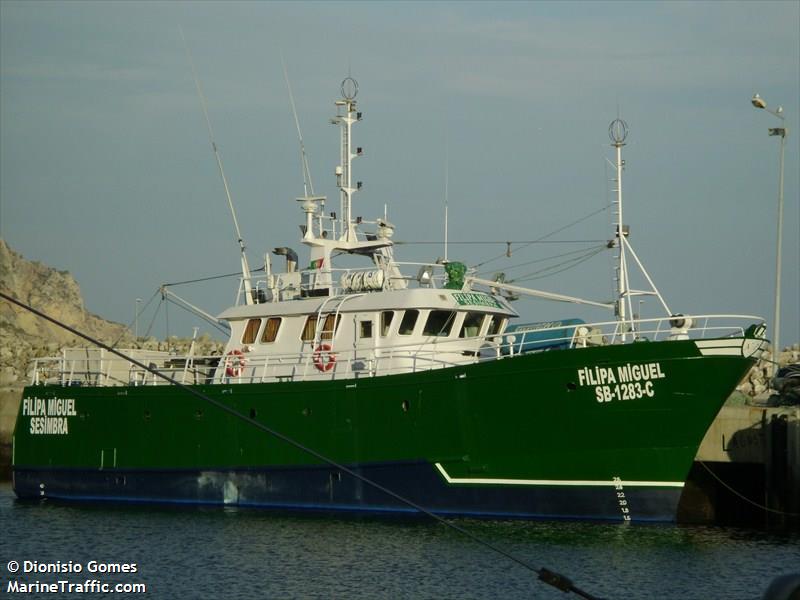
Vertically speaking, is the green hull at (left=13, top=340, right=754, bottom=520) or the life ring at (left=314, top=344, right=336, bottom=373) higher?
the life ring at (left=314, top=344, right=336, bottom=373)

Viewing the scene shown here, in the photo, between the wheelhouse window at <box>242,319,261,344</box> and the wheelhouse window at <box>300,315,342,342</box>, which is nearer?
the wheelhouse window at <box>300,315,342,342</box>

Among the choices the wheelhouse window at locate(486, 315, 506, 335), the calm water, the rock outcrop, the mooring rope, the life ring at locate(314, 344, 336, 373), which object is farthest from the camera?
the rock outcrop

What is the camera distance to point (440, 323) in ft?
85.0

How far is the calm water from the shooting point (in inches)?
717

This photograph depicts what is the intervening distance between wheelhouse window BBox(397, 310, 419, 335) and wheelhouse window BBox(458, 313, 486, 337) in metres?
1.11

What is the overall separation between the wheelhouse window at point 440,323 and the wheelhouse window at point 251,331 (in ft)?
13.3

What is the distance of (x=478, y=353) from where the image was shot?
26.1 m

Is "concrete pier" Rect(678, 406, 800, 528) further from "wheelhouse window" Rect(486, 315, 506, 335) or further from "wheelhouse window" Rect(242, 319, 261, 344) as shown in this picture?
"wheelhouse window" Rect(242, 319, 261, 344)

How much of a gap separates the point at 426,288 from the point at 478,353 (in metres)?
1.70

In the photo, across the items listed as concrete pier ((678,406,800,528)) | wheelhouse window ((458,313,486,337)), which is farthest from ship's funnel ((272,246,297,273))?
concrete pier ((678,406,800,528))

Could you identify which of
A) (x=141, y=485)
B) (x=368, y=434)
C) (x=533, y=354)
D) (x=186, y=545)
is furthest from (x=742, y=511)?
(x=141, y=485)

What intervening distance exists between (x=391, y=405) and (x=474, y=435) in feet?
5.73

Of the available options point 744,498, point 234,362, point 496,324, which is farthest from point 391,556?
point 234,362

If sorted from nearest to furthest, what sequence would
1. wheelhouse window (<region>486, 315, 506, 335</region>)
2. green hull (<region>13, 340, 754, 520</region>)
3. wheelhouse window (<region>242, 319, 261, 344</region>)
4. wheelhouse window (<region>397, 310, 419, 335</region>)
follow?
green hull (<region>13, 340, 754, 520</region>), wheelhouse window (<region>397, 310, 419, 335</region>), wheelhouse window (<region>486, 315, 506, 335</region>), wheelhouse window (<region>242, 319, 261, 344</region>)
